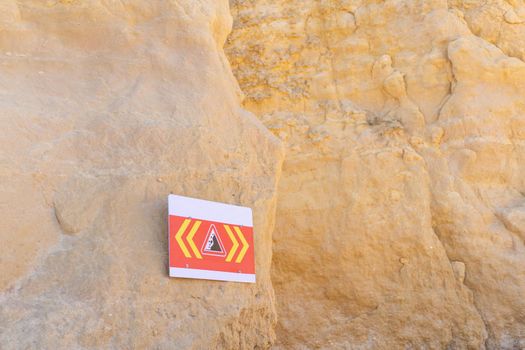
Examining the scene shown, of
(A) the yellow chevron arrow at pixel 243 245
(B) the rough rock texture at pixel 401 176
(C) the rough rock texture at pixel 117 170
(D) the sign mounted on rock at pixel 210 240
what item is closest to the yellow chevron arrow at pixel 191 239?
(D) the sign mounted on rock at pixel 210 240

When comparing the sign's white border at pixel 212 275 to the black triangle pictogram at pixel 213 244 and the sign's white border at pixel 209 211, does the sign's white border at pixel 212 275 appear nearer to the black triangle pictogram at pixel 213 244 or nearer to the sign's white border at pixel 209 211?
the black triangle pictogram at pixel 213 244

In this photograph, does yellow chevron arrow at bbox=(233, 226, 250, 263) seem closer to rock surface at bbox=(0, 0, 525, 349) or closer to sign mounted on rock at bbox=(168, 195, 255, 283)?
sign mounted on rock at bbox=(168, 195, 255, 283)

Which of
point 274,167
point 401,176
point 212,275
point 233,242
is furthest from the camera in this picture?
point 401,176

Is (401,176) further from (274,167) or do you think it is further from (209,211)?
(209,211)

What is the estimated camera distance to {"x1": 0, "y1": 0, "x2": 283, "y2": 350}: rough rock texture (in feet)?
9.04

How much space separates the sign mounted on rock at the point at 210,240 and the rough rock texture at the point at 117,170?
0.06 metres

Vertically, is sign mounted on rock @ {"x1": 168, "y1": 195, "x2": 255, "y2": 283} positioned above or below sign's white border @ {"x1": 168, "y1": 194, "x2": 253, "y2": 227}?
below

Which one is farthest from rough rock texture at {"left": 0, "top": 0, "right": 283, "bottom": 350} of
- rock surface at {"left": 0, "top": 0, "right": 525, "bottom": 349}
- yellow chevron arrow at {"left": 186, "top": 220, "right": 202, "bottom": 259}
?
yellow chevron arrow at {"left": 186, "top": 220, "right": 202, "bottom": 259}

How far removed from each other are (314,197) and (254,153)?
1580mm

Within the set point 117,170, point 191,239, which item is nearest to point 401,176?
point 191,239

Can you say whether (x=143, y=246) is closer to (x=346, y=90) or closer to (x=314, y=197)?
(x=314, y=197)

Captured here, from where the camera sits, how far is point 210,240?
10.3 ft

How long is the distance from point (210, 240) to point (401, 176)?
7.69 ft

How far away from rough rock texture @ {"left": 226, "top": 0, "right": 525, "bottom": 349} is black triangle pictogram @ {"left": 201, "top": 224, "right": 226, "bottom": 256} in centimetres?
193
